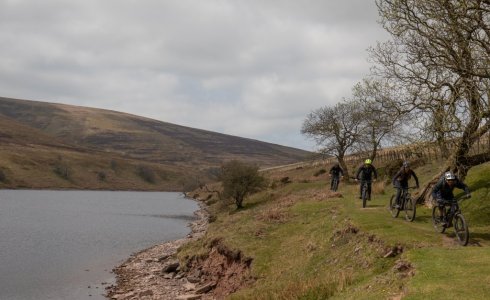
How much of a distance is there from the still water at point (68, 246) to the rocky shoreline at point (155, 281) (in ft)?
3.31

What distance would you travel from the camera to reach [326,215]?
29.7 metres

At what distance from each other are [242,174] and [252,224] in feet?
97.0

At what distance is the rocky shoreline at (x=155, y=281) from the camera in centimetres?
2711

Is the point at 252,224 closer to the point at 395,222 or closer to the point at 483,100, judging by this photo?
the point at 395,222

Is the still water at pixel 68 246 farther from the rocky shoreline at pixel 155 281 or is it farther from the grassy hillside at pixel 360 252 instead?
the grassy hillside at pixel 360 252

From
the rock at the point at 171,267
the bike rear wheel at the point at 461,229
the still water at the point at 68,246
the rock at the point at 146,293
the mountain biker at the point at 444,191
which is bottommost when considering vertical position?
the still water at the point at 68,246

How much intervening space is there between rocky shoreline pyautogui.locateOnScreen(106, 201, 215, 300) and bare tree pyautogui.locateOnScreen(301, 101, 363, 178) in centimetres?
3231

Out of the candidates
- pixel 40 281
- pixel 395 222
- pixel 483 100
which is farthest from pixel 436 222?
pixel 40 281

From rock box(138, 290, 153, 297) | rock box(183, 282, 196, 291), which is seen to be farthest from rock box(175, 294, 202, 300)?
rock box(138, 290, 153, 297)

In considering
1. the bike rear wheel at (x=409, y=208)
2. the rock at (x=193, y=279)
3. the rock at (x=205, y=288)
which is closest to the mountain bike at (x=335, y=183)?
the rock at (x=193, y=279)

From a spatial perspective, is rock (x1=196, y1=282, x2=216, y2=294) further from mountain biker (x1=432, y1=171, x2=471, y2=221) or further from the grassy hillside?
mountain biker (x1=432, y1=171, x2=471, y2=221)

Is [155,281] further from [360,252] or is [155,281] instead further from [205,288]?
[360,252]

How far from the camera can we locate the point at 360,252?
1966 cm

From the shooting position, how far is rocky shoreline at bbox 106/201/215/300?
1067 inches
